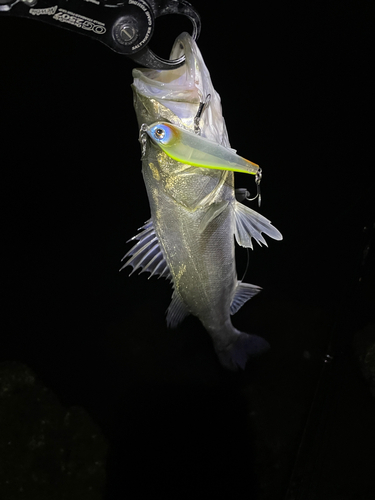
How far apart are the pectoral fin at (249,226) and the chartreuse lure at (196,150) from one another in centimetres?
27

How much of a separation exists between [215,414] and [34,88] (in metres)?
1.69

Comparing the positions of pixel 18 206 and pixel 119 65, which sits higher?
pixel 119 65

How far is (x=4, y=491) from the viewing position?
1729 millimetres

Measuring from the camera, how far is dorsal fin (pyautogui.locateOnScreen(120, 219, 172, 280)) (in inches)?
44.2

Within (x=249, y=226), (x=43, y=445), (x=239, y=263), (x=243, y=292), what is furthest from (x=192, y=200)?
(x=43, y=445)

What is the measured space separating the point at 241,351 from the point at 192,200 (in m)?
0.78

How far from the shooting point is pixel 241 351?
1471mm

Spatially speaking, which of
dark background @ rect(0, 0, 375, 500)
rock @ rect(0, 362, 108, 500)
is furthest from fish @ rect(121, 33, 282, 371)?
rock @ rect(0, 362, 108, 500)

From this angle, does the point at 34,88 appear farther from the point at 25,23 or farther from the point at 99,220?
the point at 99,220

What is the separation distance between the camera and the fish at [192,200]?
819mm

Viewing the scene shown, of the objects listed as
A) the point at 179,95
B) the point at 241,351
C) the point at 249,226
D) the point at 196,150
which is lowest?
the point at 241,351

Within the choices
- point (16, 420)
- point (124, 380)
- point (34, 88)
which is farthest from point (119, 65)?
point (16, 420)

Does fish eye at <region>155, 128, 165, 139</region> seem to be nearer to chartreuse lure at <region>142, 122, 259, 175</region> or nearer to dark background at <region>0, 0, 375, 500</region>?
chartreuse lure at <region>142, 122, 259, 175</region>

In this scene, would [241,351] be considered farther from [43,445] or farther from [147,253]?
[43,445]
